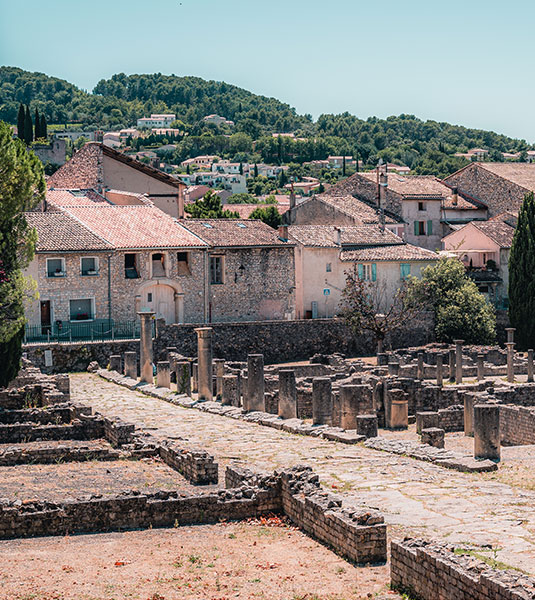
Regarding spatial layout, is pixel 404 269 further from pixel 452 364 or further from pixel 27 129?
pixel 27 129

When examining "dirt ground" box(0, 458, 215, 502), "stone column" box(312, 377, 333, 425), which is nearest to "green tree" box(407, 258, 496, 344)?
"stone column" box(312, 377, 333, 425)

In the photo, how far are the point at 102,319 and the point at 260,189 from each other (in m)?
127

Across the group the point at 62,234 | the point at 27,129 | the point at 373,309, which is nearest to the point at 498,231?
the point at 373,309

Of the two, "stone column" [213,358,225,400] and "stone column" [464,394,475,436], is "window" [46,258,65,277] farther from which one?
"stone column" [464,394,475,436]

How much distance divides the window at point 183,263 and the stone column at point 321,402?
23611 millimetres

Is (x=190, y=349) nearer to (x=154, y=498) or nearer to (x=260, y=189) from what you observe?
(x=154, y=498)

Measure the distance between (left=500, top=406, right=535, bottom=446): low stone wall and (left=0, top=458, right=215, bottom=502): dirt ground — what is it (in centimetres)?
1298

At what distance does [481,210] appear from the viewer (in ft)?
241

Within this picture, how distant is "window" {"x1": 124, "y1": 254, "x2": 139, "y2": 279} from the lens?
49.8 metres

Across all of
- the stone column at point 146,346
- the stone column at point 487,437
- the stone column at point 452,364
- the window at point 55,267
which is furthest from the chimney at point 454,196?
the stone column at point 487,437

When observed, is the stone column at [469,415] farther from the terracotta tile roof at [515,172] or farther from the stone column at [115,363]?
the terracotta tile roof at [515,172]

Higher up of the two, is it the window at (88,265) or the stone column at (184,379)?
the window at (88,265)

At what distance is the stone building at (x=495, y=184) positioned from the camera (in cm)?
7212

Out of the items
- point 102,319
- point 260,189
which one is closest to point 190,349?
point 102,319
